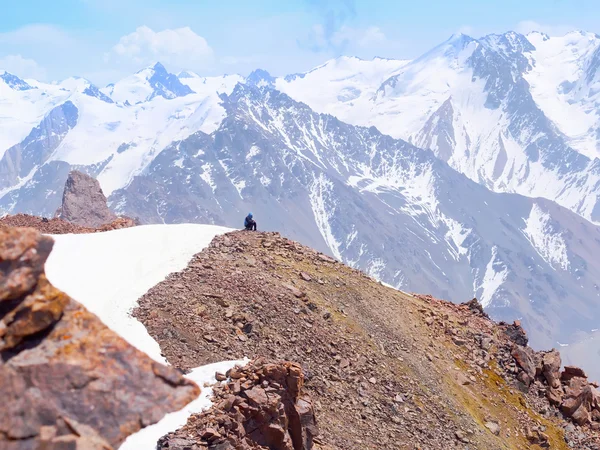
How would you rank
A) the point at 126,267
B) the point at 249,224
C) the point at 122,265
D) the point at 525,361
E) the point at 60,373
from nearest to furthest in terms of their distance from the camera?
the point at 60,373, the point at 126,267, the point at 122,265, the point at 525,361, the point at 249,224

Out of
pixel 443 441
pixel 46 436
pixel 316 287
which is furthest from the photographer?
pixel 316 287

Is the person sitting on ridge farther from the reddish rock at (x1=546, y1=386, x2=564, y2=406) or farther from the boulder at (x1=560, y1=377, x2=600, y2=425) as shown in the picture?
the boulder at (x1=560, y1=377, x2=600, y2=425)

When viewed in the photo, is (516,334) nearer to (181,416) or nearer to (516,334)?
(516,334)

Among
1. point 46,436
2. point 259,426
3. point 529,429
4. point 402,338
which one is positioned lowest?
point 529,429

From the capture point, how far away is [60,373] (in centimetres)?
998

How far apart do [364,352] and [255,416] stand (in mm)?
13902

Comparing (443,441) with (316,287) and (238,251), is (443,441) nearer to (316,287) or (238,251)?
(316,287)

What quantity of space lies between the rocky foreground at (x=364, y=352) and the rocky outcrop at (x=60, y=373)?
1306 centimetres

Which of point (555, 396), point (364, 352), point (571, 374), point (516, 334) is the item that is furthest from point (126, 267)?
point (571, 374)

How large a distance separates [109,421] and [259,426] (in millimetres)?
14686

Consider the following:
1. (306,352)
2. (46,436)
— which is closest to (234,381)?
(306,352)

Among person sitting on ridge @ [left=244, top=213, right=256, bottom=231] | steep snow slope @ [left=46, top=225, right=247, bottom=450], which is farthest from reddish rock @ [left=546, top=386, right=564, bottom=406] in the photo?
steep snow slope @ [left=46, top=225, right=247, bottom=450]

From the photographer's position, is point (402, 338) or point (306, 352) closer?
point (306, 352)

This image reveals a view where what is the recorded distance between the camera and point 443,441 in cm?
3341
